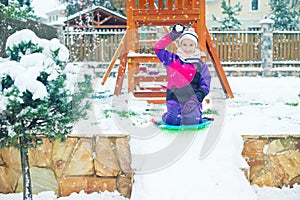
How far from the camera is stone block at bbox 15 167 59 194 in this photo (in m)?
3.89

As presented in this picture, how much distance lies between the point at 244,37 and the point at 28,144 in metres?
11.5

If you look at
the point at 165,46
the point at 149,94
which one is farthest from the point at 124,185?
the point at 149,94

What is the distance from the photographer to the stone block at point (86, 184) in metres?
3.84

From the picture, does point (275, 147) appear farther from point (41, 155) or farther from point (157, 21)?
point (157, 21)

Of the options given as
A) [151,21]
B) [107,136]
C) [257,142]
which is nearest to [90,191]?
[107,136]

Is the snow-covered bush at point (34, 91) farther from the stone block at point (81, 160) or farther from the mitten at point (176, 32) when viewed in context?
the mitten at point (176, 32)

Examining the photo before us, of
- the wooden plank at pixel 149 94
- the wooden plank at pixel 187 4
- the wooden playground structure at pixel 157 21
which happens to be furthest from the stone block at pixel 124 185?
the wooden plank at pixel 187 4

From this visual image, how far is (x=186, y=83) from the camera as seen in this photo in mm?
3570

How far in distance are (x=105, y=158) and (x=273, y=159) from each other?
68.0 inches

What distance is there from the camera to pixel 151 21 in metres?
5.65

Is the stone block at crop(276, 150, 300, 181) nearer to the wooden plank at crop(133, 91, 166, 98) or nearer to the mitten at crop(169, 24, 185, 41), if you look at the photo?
the mitten at crop(169, 24, 185, 41)

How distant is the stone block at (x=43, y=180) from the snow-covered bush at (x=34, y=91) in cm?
91

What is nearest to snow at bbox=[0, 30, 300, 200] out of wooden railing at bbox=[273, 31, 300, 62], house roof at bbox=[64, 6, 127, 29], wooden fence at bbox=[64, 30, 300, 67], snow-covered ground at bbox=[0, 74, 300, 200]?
snow-covered ground at bbox=[0, 74, 300, 200]

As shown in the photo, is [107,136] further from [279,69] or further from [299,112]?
[279,69]
